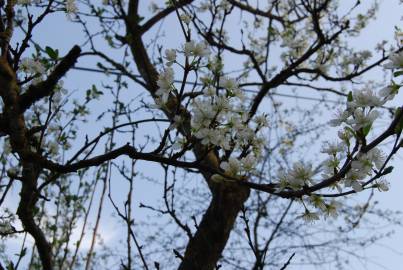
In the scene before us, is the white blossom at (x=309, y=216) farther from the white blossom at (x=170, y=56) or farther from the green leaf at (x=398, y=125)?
the white blossom at (x=170, y=56)

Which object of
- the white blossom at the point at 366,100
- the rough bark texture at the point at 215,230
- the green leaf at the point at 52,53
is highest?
the rough bark texture at the point at 215,230

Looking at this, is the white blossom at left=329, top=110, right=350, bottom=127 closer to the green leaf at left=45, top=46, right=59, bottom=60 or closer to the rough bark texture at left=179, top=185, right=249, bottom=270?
the green leaf at left=45, top=46, right=59, bottom=60

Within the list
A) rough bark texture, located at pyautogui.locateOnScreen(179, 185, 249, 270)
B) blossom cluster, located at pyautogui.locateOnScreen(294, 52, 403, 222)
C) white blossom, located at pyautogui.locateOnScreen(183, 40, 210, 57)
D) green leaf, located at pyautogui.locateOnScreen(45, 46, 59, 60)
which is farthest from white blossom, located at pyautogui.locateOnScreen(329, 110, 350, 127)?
rough bark texture, located at pyautogui.locateOnScreen(179, 185, 249, 270)

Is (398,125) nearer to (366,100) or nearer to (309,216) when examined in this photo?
(366,100)

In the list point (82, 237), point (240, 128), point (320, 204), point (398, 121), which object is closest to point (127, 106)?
point (82, 237)

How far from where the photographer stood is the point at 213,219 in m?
2.94

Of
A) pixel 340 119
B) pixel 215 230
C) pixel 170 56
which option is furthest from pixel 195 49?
pixel 215 230

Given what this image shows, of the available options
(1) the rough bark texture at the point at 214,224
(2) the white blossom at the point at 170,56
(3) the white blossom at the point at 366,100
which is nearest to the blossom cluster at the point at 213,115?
(2) the white blossom at the point at 170,56

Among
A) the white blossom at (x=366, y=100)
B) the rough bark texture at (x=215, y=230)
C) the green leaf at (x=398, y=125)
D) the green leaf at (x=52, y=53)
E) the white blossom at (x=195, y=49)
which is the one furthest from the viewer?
the rough bark texture at (x=215, y=230)

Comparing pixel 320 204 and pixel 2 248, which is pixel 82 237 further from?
pixel 320 204

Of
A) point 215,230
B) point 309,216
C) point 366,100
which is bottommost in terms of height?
point 309,216

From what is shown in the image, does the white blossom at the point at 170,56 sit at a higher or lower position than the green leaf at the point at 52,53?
lower

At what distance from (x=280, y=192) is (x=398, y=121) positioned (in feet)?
1.11

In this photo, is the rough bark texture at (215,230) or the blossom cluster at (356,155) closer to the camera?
the blossom cluster at (356,155)
